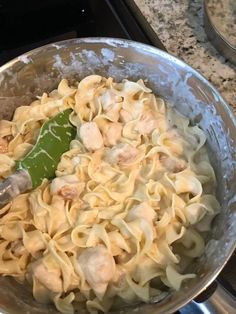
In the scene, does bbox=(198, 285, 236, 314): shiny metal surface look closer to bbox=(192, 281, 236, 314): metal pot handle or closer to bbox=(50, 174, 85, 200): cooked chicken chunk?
bbox=(192, 281, 236, 314): metal pot handle

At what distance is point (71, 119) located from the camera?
1.73 metres

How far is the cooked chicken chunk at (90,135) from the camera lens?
1.63 m

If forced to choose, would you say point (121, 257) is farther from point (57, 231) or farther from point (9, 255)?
point (9, 255)

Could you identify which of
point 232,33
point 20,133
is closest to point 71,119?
point 20,133

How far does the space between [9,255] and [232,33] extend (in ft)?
3.73

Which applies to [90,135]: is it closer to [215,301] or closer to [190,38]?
[190,38]

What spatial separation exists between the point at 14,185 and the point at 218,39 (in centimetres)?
92

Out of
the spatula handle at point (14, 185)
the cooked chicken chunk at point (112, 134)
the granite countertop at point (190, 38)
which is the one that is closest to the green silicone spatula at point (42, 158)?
the spatula handle at point (14, 185)

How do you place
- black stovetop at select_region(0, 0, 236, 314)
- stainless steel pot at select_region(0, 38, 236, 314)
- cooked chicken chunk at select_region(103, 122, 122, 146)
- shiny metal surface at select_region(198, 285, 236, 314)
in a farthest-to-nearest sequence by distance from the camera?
black stovetop at select_region(0, 0, 236, 314) → cooked chicken chunk at select_region(103, 122, 122, 146) → stainless steel pot at select_region(0, 38, 236, 314) → shiny metal surface at select_region(198, 285, 236, 314)

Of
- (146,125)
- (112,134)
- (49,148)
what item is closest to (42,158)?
(49,148)

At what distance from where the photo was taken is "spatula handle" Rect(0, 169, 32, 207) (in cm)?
145

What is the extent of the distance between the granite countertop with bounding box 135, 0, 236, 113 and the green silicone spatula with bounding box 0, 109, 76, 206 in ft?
1.64

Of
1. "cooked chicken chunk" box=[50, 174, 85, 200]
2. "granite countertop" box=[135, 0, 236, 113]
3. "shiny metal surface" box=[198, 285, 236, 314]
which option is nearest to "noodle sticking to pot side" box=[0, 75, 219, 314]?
"cooked chicken chunk" box=[50, 174, 85, 200]

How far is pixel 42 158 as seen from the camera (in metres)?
1.59
